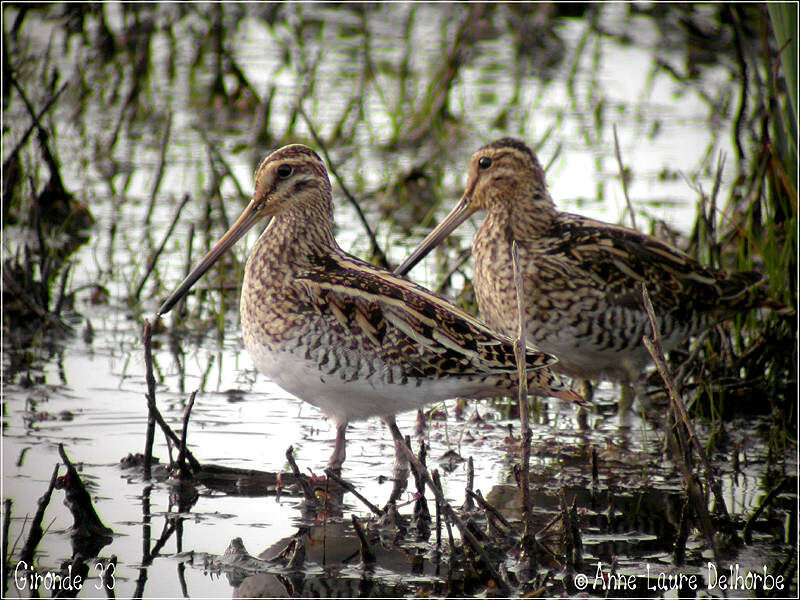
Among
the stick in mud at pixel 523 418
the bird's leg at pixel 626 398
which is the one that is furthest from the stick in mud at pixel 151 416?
the bird's leg at pixel 626 398

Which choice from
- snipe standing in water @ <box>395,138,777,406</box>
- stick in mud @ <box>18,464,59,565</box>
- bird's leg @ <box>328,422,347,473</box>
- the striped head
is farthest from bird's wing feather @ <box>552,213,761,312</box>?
stick in mud @ <box>18,464,59,565</box>

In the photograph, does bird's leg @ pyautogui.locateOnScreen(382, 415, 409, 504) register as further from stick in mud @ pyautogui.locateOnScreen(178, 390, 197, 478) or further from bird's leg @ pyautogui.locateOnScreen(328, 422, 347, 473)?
stick in mud @ pyautogui.locateOnScreen(178, 390, 197, 478)

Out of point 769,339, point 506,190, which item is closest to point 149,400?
point 506,190

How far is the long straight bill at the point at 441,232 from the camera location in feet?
19.1

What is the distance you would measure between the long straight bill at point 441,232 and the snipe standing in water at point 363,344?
0.96 metres

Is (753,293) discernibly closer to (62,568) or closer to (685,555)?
(685,555)

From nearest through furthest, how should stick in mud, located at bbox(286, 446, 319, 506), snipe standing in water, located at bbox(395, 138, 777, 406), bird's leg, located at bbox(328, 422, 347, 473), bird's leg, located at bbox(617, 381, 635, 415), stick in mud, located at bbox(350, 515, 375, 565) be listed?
stick in mud, located at bbox(350, 515, 375, 565) → stick in mud, located at bbox(286, 446, 319, 506) → bird's leg, located at bbox(328, 422, 347, 473) → snipe standing in water, located at bbox(395, 138, 777, 406) → bird's leg, located at bbox(617, 381, 635, 415)

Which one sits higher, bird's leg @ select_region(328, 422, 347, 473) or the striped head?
the striped head

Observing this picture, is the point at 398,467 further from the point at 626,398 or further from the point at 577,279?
the point at 626,398

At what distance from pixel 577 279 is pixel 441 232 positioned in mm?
820

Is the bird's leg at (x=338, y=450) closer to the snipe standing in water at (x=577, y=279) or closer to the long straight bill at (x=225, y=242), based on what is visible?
the long straight bill at (x=225, y=242)

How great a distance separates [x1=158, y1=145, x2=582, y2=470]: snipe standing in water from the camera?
177 inches

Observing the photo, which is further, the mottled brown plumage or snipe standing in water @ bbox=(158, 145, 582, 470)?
the mottled brown plumage

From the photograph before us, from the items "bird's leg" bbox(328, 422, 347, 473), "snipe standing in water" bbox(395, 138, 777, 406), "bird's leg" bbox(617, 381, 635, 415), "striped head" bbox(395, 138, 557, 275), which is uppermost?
"striped head" bbox(395, 138, 557, 275)
